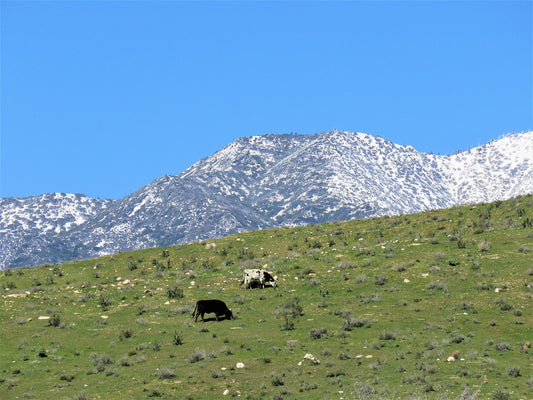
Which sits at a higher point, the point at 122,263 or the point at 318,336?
the point at 122,263

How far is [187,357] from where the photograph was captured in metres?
31.2

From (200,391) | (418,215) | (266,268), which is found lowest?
(200,391)

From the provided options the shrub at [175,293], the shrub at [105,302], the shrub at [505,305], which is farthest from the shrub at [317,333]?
the shrub at [105,302]

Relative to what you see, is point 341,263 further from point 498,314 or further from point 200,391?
point 200,391

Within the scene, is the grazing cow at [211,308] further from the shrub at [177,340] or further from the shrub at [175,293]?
the shrub at [175,293]

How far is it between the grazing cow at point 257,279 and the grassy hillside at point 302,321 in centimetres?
92

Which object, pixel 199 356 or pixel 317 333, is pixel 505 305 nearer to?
pixel 317 333

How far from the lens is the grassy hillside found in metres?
26.8

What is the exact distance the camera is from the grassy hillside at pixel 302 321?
26.8 meters

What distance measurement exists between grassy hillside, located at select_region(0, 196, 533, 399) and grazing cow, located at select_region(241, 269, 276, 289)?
36.0 inches

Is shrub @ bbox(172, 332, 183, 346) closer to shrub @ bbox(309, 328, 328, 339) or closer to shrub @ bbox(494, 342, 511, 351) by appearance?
shrub @ bbox(309, 328, 328, 339)

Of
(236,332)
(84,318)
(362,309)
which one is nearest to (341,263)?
(362,309)

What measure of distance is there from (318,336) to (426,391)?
9060 millimetres

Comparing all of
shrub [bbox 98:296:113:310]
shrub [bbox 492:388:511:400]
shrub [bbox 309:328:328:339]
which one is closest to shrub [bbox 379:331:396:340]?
shrub [bbox 309:328:328:339]
